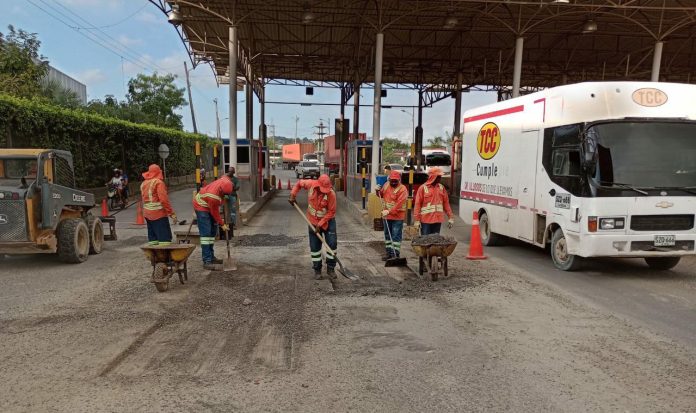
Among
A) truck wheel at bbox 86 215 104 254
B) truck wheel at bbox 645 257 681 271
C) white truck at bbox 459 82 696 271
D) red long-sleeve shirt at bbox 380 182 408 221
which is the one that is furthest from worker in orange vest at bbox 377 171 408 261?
truck wheel at bbox 86 215 104 254

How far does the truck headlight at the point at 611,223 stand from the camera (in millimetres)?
7258

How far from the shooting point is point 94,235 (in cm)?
970

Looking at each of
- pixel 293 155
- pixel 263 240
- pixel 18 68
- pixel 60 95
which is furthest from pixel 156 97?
pixel 293 155

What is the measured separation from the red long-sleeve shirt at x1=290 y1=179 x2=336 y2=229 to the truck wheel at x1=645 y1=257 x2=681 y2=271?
224 inches

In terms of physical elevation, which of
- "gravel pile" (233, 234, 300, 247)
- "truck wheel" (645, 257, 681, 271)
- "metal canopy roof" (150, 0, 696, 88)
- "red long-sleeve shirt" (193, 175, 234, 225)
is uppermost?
"metal canopy roof" (150, 0, 696, 88)

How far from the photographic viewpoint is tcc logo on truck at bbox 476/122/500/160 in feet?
34.0

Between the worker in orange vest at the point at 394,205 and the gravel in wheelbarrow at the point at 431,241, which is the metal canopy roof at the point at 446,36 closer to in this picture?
the worker in orange vest at the point at 394,205

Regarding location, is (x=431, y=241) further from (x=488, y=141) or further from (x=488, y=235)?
(x=488, y=141)

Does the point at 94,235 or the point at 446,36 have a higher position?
the point at 446,36

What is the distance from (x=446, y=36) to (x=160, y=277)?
2177cm

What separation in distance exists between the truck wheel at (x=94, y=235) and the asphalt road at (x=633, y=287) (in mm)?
8070

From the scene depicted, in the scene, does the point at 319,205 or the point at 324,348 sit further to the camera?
the point at 319,205

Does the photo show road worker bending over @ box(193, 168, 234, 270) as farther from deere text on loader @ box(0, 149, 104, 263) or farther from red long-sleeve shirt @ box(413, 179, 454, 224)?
red long-sleeve shirt @ box(413, 179, 454, 224)

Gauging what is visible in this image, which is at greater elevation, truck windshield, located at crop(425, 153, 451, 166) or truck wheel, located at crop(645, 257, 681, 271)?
truck windshield, located at crop(425, 153, 451, 166)
